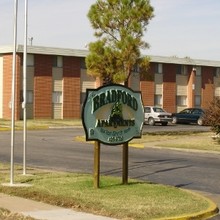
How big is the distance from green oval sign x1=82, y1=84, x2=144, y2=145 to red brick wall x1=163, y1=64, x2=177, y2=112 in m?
46.8

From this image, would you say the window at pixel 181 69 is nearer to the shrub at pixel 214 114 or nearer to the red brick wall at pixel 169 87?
the red brick wall at pixel 169 87

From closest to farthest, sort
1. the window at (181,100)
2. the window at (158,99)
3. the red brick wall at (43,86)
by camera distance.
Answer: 1. the red brick wall at (43,86)
2. the window at (158,99)
3. the window at (181,100)

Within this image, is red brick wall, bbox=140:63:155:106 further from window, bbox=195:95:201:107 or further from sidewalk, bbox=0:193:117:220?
sidewalk, bbox=0:193:117:220

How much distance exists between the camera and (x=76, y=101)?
53.8 m

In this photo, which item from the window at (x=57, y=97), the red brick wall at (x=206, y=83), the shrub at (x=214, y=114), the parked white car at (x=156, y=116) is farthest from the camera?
the red brick wall at (x=206, y=83)

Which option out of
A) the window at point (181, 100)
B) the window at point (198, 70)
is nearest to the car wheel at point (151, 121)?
the window at point (181, 100)

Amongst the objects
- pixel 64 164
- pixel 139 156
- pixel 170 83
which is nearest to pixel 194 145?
pixel 139 156

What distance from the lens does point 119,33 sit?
31219 mm

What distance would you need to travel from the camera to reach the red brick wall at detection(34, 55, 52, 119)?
5112 centimetres

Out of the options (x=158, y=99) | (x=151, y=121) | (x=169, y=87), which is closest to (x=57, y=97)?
(x=151, y=121)

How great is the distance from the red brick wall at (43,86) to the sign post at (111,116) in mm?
38020

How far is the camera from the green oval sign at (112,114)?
12.8m

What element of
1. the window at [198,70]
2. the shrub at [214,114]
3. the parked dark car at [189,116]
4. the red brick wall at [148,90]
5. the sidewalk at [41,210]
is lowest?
the sidewalk at [41,210]

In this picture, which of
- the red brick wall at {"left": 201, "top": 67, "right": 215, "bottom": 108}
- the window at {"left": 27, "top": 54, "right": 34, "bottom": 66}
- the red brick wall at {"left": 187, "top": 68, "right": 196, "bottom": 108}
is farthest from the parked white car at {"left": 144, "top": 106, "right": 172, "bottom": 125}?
the red brick wall at {"left": 201, "top": 67, "right": 215, "bottom": 108}
